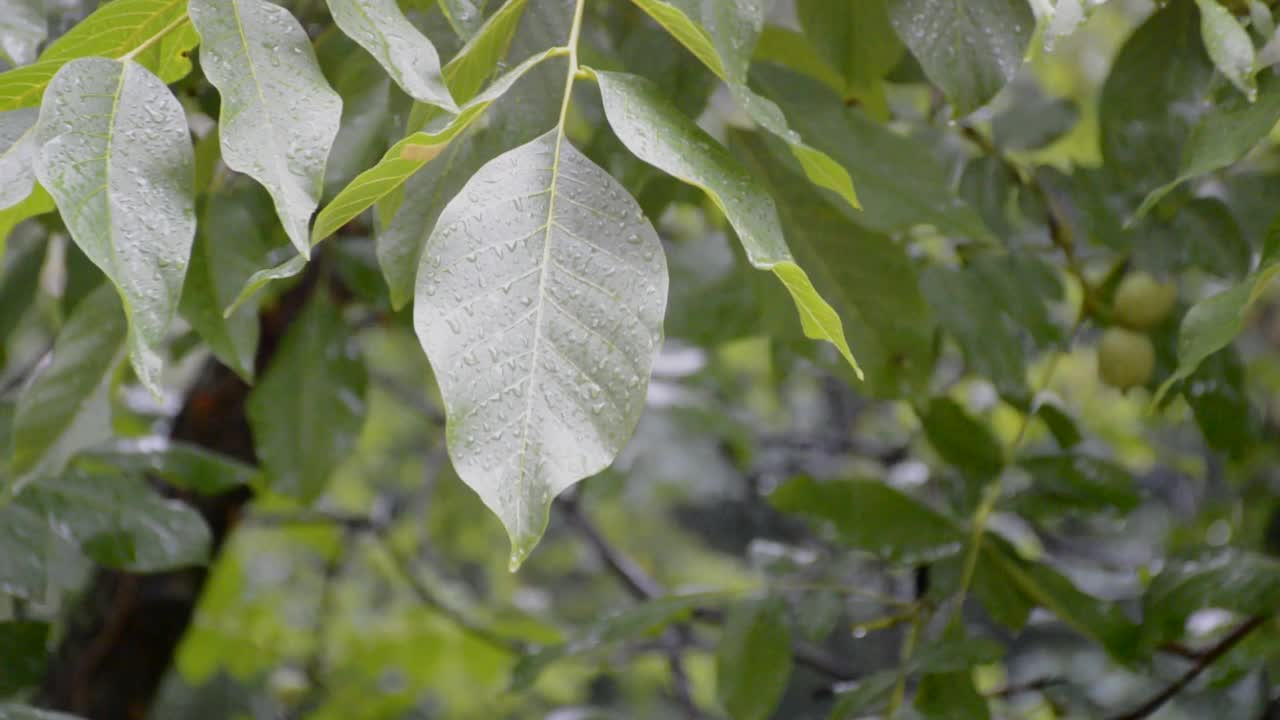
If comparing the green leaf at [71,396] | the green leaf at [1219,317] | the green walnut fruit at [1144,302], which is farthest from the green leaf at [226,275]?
the green walnut fruit at [1144,302]

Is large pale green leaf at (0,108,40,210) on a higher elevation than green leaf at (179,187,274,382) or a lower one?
higher

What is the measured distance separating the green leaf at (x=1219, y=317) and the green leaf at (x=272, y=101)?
30 cm

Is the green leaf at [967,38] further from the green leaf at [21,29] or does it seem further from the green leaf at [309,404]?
the green leaf at [309,404]

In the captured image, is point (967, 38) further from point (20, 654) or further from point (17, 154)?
point (20, 654)

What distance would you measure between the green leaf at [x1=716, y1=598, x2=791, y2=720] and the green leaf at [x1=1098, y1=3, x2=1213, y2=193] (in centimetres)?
35

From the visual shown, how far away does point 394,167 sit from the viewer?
373 millimetres

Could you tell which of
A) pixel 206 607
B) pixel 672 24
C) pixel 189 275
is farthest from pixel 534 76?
Answer: pixel 206 607

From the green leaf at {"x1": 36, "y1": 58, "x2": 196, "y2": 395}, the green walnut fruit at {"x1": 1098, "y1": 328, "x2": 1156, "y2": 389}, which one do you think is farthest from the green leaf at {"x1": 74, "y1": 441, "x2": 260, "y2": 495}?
the green walnut fruit at {"x1": 1098, "y1": 328, "x2": 1156, "y2": 389}

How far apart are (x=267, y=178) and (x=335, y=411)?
1.75ft

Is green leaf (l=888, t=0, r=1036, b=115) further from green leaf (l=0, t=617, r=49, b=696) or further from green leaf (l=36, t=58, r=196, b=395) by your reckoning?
green leaf (l=0, t=617, r=49, b=696)

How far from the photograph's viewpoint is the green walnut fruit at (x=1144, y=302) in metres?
0.76

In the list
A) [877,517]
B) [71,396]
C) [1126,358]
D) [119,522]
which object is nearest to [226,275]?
[71,396]

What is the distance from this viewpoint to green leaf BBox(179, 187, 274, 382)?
1.97ft

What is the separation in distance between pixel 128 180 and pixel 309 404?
20.3 inches
